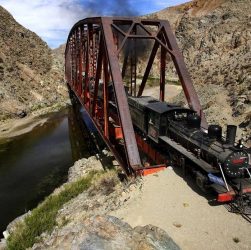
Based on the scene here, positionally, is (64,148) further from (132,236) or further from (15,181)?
(132,236)

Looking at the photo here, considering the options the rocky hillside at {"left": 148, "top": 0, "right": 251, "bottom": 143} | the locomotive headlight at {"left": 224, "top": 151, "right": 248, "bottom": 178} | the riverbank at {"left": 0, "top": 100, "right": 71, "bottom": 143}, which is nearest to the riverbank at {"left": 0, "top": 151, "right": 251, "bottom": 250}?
the locomotive headlight at {"left": 224, "top": 151, "right": 248, "bottom": 178}

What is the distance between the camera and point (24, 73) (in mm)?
70250

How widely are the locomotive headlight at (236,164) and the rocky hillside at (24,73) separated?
45.8 m

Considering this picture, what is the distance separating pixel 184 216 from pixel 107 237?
188 inches

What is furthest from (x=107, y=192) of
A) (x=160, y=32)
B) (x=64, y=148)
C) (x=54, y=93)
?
(x=54, y=93)

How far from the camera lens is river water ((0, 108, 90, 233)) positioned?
80.4 ft

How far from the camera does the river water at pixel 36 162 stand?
2452 cm

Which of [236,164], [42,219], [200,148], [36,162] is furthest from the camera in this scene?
[36,162]

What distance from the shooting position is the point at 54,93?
240 ft

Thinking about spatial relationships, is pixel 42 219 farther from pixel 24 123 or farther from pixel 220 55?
pixel 220 55

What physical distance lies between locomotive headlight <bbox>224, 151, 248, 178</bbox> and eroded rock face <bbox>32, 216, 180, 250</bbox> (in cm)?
512

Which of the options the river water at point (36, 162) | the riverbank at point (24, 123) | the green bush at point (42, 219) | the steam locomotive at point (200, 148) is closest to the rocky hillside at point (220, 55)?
the steam locomotive at point (200, 148)

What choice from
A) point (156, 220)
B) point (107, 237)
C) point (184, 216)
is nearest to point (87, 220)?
point (107, 237)

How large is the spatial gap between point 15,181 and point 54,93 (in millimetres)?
46666
